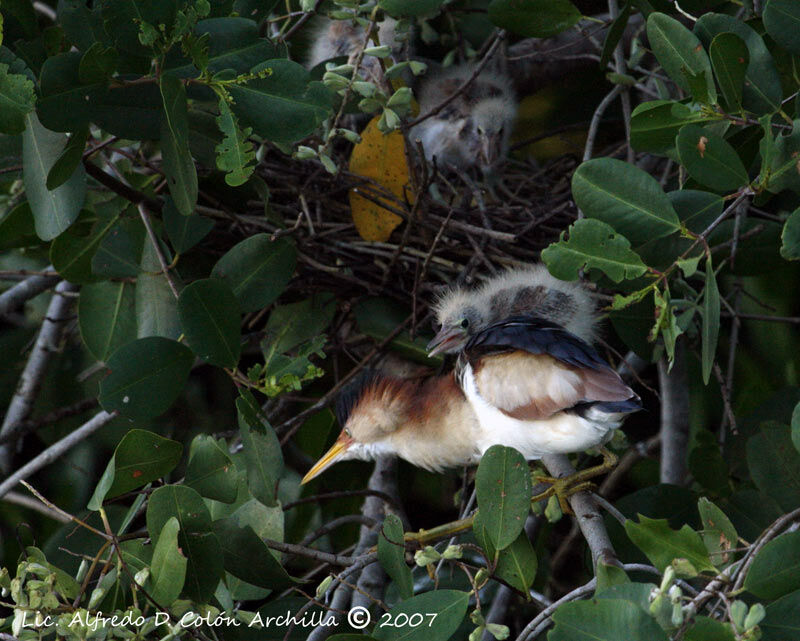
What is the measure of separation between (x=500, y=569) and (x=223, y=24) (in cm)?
112

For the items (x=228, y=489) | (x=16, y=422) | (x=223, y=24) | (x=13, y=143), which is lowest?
(x=16, y=422)

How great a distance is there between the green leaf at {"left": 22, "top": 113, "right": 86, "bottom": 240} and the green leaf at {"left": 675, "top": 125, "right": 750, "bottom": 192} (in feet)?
3.92

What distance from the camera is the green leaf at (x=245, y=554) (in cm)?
175

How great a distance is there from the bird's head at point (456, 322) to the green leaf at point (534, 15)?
699 mm

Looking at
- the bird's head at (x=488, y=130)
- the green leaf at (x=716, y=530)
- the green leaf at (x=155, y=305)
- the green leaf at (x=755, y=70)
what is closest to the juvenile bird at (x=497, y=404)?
the green leaf at (x=716, y=530)

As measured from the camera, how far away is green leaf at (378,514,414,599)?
161 centimetres

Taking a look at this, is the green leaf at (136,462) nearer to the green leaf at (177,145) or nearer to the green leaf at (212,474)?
the green leaf at (212,474)

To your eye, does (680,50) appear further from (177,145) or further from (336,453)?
(336,453)

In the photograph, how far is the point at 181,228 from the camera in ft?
7.22

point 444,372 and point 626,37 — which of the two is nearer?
point 444,372

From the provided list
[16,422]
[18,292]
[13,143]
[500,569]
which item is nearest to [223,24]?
[13,143]

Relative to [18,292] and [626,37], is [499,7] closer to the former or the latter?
[626,37]

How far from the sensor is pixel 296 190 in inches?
102

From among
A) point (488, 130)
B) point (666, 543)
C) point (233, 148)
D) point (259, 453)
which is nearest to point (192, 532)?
point (259, 453)
